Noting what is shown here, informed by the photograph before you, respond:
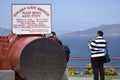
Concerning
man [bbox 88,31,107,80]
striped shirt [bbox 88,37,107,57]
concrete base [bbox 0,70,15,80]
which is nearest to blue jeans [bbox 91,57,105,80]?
man [bbox 88,31,107,80]

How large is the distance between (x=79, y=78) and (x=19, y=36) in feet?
26.5

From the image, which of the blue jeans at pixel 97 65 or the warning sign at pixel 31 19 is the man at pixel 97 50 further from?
the warning sign at pixel 31 19

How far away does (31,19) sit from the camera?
36.3 ft

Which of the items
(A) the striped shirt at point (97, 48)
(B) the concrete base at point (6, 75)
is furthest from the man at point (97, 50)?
(B) the concrete base at point (6, 75)

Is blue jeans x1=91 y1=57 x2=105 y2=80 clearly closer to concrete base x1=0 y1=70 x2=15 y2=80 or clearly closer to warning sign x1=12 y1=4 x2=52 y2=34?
warning sign x1=12 y1=4 x2=52 y2=34

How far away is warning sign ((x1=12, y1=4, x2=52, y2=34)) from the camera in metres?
11.1

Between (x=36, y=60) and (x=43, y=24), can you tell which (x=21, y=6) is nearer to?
(x=43, y=24)

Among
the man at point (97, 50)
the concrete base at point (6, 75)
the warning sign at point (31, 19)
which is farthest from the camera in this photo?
the man at point (97, 50)

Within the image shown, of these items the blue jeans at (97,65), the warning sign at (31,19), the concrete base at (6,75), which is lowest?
the blue jeans at (97,65)

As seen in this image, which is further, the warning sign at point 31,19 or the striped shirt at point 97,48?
the striped shirt at point 97,48

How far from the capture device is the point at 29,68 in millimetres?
10461

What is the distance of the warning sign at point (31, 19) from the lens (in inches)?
436

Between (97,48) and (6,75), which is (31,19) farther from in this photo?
(97,48)

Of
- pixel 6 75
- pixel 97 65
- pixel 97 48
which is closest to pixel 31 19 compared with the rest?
pixel 6 75
